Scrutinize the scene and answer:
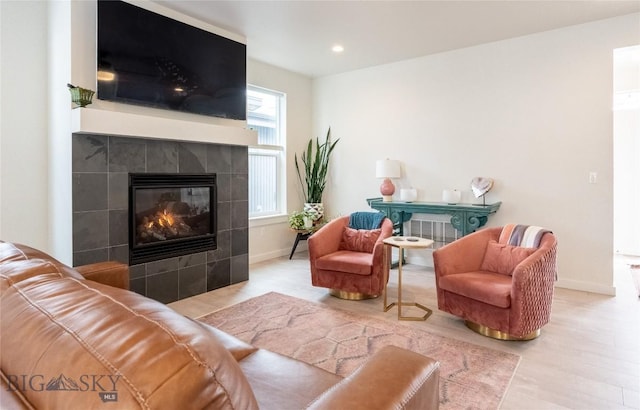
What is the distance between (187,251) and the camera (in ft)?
12.0

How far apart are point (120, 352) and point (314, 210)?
4914 millimetres

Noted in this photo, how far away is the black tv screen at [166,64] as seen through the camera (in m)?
3.00

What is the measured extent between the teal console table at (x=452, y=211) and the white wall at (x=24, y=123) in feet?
12.1

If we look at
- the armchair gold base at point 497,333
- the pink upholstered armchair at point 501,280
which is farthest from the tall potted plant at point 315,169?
the armchair gold base at point 497,333

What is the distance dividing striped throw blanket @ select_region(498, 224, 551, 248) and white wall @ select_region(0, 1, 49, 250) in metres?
4.07

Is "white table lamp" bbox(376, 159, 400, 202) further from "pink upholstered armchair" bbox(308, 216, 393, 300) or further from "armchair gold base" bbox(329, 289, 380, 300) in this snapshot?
"armchair gold base" bbox(329, 289, 380, 300)

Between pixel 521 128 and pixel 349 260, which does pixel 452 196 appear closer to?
pixel 521 128

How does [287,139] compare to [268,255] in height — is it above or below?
above

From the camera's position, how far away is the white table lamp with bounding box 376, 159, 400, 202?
16.2 feet

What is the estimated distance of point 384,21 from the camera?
375 centimetres

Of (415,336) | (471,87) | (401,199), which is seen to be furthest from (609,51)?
(415,336)

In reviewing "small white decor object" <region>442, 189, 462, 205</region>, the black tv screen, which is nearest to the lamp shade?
"small white decor object" <region>442, 189, 462, 205</region>

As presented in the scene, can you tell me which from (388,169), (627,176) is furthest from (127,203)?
(627,176)

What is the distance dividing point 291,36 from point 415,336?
11.2 ft
